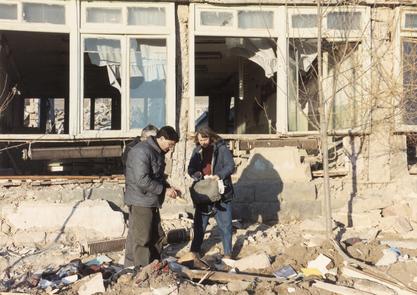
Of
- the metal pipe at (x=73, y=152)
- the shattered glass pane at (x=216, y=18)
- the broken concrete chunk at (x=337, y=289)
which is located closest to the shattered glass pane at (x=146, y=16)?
→ the shattered glass pane at (x=216, y=18)

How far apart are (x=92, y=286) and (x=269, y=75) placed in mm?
5423

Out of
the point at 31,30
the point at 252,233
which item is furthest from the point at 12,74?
the point at 252,233

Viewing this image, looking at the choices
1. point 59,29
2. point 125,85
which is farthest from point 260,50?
point 59,29

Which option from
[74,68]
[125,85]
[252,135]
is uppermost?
[74,68]

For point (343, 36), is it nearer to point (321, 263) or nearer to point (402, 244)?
point (402, 244)

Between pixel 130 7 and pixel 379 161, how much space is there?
499cm

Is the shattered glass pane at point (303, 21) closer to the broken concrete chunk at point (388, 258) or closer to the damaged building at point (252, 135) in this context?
the damaged building at point (252, 135)

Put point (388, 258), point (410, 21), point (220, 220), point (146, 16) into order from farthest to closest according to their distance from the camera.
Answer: point (410, 21), point (146, 16), point (220, 220), point (388, 258)

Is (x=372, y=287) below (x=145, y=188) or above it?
below

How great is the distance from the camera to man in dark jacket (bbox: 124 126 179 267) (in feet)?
17.8

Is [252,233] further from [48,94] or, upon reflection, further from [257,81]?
[48,94]

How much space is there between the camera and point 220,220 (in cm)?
631

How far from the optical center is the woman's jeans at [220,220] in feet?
20.6

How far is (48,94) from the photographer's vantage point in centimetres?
1925
